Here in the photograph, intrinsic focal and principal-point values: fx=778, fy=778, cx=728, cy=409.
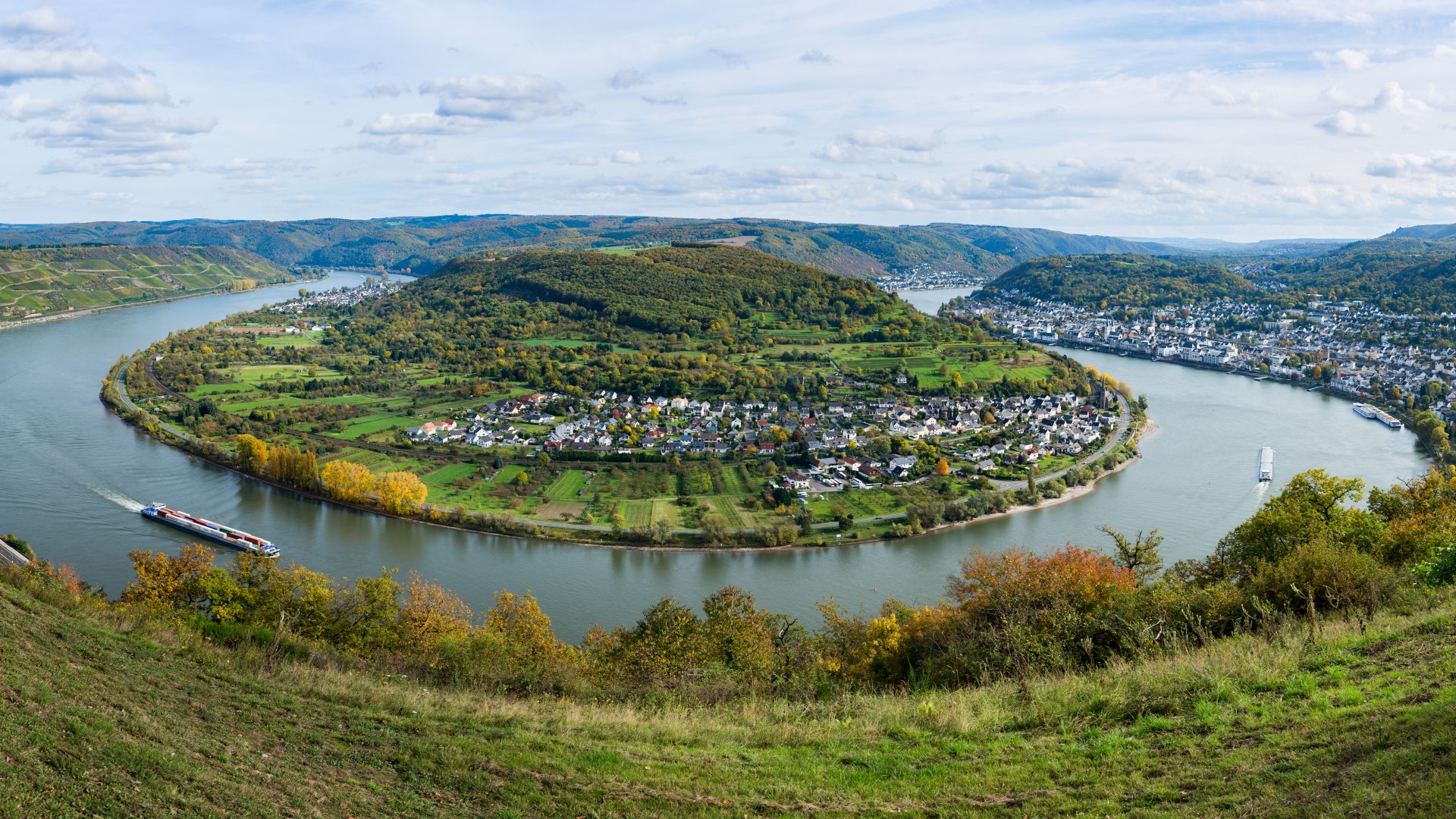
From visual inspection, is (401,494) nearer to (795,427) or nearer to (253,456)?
(253,456)

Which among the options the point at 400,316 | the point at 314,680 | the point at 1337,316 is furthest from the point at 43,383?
the point at 1337,316

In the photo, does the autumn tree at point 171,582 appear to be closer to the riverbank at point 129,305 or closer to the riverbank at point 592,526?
the riverbank at point 592,526

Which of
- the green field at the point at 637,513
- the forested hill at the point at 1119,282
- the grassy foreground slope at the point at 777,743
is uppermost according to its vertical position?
the forested hill at the point at 1119,282

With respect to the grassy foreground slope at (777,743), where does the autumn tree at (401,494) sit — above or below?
below

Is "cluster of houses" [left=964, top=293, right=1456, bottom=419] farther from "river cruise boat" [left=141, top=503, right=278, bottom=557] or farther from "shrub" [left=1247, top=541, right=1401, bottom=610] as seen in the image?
"river cruise boat" [left=141, top=503, right=278, bottom=557]

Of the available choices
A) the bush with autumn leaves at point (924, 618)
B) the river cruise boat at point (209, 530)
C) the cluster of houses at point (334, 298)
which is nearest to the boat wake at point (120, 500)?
the river cruise boat at point (209, 530)

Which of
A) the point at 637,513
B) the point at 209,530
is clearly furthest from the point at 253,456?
the point at 637,513
